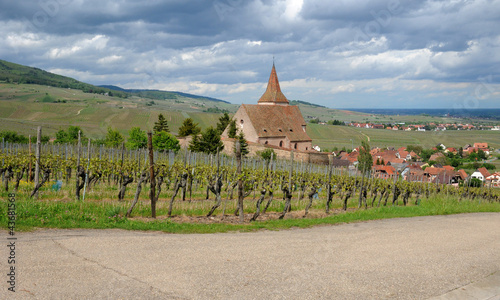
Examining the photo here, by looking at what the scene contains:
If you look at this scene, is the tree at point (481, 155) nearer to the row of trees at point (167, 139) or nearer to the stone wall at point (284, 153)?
the stone wall at point (284, 153)

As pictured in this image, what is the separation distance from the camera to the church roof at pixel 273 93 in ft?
294

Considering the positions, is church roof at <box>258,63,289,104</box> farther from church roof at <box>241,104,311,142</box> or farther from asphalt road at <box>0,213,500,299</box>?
asphalt road at <box>0,213,500,299</box>

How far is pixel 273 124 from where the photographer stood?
80.0 m

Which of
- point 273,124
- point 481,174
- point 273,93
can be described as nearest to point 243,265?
point 273,124

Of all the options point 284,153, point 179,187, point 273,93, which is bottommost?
point 284,153

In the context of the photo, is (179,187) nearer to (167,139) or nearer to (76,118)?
(167,139)

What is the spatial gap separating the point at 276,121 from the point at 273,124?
1.48 meters

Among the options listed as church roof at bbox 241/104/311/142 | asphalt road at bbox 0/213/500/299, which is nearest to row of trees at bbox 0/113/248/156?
church roof at bbox 241/104/311/142

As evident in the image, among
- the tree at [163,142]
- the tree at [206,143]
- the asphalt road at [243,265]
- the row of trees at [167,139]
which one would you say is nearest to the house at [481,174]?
the row of trees at [167,139]

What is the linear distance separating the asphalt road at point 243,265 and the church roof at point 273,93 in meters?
77.4

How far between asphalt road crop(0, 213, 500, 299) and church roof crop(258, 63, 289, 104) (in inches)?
3049

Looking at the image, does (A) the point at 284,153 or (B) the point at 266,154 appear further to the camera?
(A) the point at 284,153

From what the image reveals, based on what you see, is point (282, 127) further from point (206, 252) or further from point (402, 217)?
point (206, 252)

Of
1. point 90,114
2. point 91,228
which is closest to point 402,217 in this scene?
point 91,228
